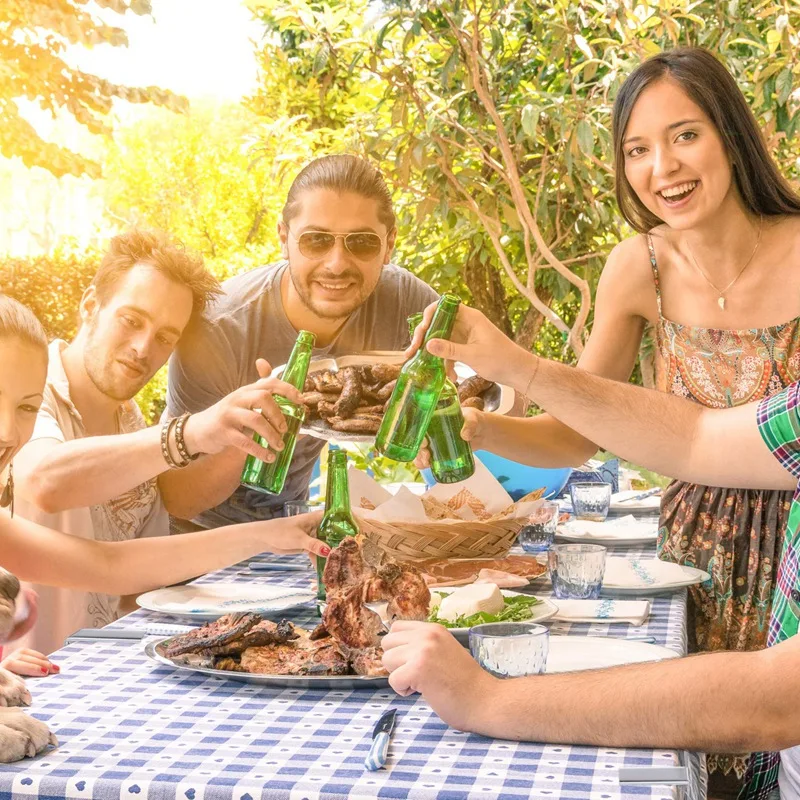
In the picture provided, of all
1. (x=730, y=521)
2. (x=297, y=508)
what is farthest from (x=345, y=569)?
(x=730, y=521)

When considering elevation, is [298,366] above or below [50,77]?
below

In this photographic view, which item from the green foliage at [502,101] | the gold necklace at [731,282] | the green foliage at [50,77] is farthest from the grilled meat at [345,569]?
the green foliage at [502,101]

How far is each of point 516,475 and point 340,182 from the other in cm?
76

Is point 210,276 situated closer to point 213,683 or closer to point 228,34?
point 213,683

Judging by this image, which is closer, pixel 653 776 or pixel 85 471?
pixel 653 776

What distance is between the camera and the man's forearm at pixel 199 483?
209 centimetres

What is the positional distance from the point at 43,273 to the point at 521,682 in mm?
1886

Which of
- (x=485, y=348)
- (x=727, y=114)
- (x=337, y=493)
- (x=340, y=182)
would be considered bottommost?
(x=337, y=493)

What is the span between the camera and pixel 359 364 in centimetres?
157

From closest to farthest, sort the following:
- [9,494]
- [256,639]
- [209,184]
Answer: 1. [256,639]
2. [9,494]
3. [209,184]

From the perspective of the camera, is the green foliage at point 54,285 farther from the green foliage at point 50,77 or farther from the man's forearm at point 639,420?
the man's forearm at point 639,420

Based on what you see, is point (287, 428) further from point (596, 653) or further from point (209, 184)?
point (209, 184)

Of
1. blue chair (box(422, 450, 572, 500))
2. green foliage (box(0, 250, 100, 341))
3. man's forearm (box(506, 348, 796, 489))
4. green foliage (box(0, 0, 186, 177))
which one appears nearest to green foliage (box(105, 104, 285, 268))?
green foliage (box(0, 0, 186, 177))

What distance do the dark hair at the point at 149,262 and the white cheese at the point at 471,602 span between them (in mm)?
1134
